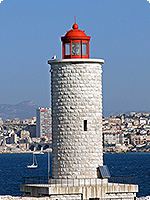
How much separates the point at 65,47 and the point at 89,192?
385cm

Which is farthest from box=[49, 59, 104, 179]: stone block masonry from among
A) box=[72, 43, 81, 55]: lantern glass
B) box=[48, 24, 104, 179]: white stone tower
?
box=[72, 43, 81, 55]: lantern glass

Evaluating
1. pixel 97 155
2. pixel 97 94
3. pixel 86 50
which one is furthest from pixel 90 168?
pixel 86 50

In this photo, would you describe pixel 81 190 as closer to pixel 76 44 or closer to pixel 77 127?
pixel 77 127

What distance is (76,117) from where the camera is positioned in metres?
18.6

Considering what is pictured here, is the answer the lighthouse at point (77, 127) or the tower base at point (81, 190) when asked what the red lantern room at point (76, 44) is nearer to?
the lighthouse at point (77, 127)

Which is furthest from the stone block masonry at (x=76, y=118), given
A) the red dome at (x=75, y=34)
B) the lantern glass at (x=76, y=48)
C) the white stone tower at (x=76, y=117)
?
the red dome at (x=75, y=34)

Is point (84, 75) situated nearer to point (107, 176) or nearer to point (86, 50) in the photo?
point (86, 50)

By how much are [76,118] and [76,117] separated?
1.0 inches

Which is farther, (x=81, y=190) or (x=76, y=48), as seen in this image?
(x=76, y=48)

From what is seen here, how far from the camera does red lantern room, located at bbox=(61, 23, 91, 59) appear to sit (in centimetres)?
1889

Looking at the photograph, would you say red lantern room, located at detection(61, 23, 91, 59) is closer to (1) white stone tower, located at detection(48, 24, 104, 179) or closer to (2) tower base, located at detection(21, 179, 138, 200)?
(1) white stone tower, located at detection(48, 24, 104, 179)

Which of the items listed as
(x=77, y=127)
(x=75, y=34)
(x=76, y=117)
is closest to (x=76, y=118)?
(x=76, y=117)

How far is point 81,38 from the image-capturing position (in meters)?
18.9

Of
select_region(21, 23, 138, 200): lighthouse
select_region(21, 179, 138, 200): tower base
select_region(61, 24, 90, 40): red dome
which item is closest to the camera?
select_region(21, 179, 138, 200): tower base
